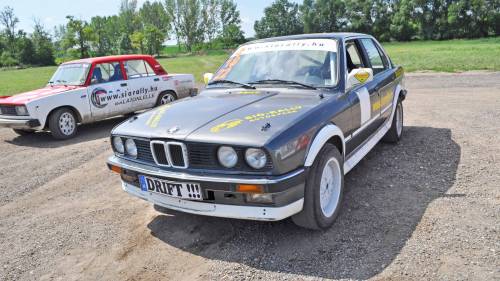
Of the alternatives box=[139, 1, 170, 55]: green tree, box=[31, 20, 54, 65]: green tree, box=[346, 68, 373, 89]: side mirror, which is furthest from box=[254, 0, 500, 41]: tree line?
box=[346, 68, 373, 89]: side mirror

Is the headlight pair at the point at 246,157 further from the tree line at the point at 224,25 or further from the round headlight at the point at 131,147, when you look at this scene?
the tree line at the point at 224,25

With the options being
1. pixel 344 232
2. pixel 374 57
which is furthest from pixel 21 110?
pixel 344 232

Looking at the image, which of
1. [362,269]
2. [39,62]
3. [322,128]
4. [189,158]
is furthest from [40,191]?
[39,62]

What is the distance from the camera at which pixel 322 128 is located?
3.46 meters

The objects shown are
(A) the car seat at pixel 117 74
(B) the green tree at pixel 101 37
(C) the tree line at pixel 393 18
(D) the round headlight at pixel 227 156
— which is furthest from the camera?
(B) the green tree at pixel 101 37

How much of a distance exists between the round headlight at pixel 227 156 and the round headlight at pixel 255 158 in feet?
0.35

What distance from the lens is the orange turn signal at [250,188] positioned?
298 cm

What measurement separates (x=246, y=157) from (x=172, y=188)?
69 centimetres

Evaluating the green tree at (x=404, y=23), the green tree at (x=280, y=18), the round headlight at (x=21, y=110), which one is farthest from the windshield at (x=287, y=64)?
the green tree at (x=280, y=18)

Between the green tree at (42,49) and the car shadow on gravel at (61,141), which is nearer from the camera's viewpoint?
the car shadow on gravel at (61,141)

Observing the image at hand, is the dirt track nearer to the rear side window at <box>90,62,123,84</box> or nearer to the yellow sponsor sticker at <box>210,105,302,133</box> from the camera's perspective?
the yellow sponsor sticker at <box>210,105,302,133</box>

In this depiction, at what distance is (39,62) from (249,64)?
76845 millimetres

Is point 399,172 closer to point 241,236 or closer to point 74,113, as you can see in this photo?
point 241,236

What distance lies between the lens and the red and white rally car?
26.2 feet
